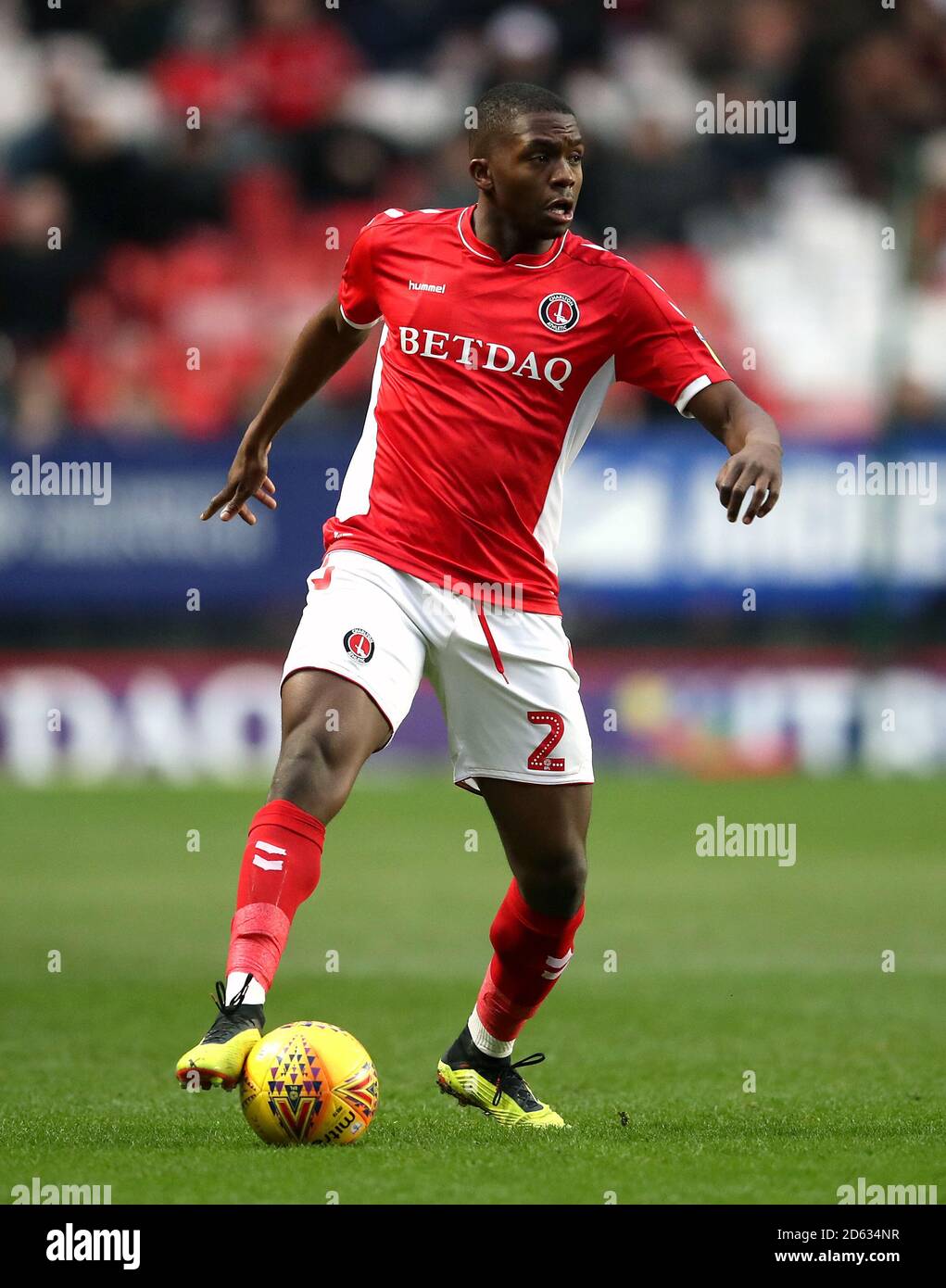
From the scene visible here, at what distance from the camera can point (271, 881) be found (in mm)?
4445

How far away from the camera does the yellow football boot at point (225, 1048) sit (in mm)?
4102

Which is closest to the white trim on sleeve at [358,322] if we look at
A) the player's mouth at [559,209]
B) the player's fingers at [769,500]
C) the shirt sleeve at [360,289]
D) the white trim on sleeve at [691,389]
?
the shirt sleeve at [360,289]

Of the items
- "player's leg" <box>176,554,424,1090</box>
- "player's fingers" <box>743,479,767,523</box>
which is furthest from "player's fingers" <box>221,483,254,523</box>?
"player's fingers" <box>743,479,767,523</box>

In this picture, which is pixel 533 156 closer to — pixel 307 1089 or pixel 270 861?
pixel 270 861

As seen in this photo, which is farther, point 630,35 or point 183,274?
point 630,35

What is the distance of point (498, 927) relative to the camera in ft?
17.2

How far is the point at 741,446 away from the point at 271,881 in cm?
152

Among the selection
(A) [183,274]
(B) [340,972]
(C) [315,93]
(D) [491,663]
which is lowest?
(B) [340,972]

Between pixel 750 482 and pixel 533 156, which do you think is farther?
pixel 533 156

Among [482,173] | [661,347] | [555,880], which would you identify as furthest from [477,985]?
[482,173]
